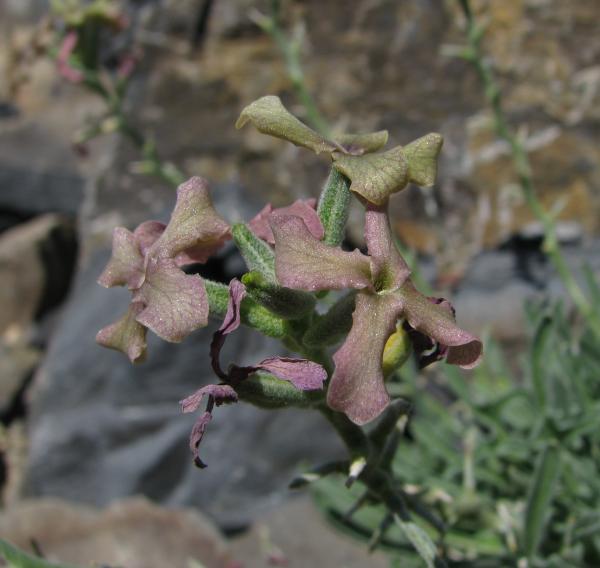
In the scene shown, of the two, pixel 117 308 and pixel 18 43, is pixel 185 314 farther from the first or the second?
pixel 117 308

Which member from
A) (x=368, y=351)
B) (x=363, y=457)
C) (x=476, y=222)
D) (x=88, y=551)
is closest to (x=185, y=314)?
(x=368, y=351)

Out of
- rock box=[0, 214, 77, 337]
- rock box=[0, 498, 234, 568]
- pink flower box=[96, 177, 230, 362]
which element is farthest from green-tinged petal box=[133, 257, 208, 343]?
rock box=[0, 214, 77, 337]

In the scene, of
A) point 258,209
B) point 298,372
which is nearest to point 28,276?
point 258,209

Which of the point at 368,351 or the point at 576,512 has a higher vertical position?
the point at 368,351

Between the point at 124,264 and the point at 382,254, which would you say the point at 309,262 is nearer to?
the point at 382,254

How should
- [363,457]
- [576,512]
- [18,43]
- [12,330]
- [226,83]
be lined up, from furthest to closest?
[12,330]
[226,83]
[18,43]
[576,512]
[363,457]

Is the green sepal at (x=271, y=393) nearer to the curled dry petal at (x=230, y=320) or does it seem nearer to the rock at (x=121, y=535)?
the curled dry petal at (x=230, y=320)

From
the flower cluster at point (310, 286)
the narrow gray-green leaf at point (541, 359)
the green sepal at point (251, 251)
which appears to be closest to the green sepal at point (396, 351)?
the flower cluster at point (310, 286)
